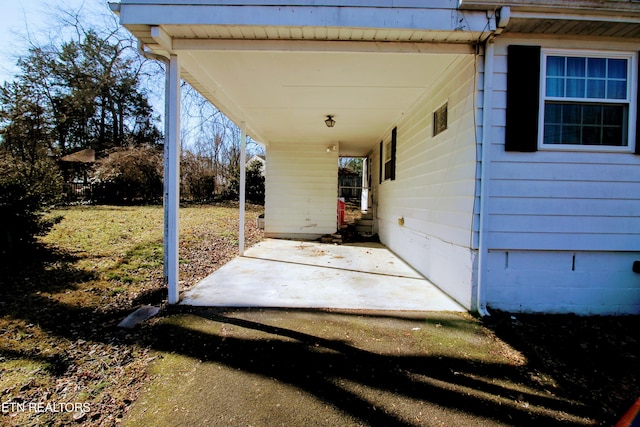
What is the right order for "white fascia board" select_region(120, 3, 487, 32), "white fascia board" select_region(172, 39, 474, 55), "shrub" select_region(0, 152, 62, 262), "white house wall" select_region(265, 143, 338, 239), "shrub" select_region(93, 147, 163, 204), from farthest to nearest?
1. "shrub" select_region(93, 147, 163, 204)
2. "white house wall" select_region(265, 143, 338, 239)
3. "shrub" select_region(0, 152, 62, 262)
4. "white fascia board" select_region(172, 39, 474, 55)
5. "white fascia board" select_region(120, 3, 487, 32)

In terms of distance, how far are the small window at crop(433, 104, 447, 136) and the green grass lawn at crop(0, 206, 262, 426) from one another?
4.16 meters

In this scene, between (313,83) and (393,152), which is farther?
(393,152)

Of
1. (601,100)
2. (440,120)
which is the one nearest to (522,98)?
(601,100)

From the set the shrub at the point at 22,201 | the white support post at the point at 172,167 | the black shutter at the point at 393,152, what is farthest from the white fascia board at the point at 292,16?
the black shutter at the point at 393,152

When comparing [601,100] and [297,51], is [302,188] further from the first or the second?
[601,100]

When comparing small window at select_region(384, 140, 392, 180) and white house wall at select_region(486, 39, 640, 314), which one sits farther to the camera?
small window at select_region(384, 140, 392, 180)

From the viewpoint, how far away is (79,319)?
3045mm

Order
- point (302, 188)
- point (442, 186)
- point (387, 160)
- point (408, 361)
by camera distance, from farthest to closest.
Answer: point (302, 188), point (387, 160), point (442, 186), point (408, 361)

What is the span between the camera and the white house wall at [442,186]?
11.1 feet

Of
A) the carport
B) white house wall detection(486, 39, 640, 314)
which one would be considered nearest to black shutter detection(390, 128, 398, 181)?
the carport

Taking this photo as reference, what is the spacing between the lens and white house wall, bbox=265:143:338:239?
354 inches

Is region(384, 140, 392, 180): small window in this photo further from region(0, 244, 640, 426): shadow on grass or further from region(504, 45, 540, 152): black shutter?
region(0, 244, 640, 426): shadow on grass

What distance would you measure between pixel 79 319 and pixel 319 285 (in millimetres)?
2724

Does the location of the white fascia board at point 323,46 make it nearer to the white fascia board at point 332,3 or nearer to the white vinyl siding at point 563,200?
the white fascia board at point 332,3
